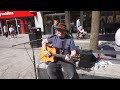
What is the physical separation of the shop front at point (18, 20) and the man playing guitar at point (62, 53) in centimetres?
1493

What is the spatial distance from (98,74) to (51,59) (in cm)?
117

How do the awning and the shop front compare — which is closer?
the awning

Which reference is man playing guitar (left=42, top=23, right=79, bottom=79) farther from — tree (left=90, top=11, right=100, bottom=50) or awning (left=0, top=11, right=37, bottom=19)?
awning (left=0, top=11, right=37, bottom=19)

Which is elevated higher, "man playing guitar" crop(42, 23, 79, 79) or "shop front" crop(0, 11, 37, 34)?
"shop front" crop(0, 11, 37, 34)

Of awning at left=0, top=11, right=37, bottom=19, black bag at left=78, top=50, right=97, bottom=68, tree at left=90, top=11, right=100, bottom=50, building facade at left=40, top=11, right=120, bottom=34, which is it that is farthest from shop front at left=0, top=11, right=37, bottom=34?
black bag at left=78, top=50, right=97, bottom=68

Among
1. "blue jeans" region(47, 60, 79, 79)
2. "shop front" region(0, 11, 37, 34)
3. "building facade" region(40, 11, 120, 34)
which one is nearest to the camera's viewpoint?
"blue jeans" region(47, 60, 79, 79)

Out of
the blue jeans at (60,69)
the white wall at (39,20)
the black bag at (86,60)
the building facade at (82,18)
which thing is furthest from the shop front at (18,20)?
the blue jeans at (60,69)

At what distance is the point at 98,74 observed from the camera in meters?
4.04

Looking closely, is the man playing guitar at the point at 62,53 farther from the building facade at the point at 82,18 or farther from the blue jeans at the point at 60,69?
the building facade at the point at 82,18

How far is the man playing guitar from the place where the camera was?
3920 mm
